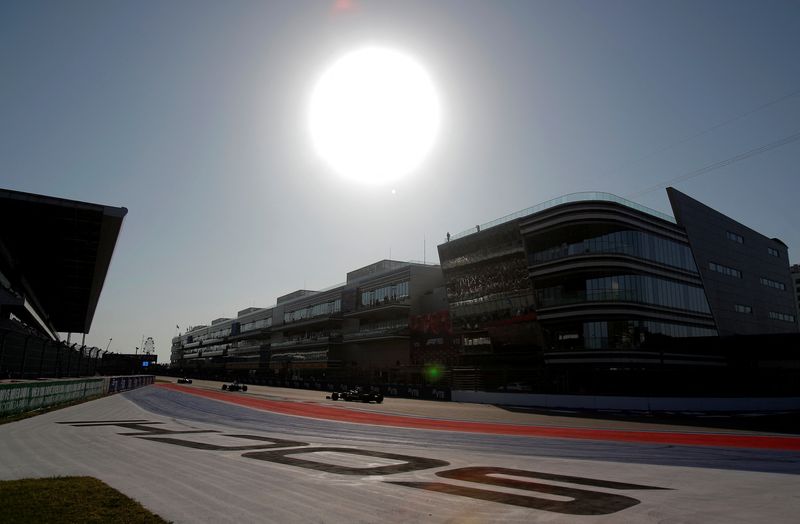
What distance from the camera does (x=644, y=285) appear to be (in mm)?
50562

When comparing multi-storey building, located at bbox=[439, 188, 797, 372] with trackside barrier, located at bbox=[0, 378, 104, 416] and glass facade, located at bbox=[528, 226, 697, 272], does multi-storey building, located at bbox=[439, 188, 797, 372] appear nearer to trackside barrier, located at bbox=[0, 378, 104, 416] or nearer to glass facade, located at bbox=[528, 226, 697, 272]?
glass facade, located at bbox=[528, 226, 697, 272]

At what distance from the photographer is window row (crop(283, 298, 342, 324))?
3629 inches

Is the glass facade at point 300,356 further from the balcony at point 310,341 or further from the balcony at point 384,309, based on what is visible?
the balcony at point 384,309

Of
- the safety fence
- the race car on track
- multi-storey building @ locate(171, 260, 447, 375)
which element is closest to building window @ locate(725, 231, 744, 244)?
multi-storey building @ locate(171, 260, 447, 375)

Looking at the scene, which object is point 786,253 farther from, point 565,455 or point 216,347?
point 216,347

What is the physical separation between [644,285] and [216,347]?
471 feet

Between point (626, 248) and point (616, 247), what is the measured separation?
117 cm

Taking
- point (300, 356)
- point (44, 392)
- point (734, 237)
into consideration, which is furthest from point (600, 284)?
point (300, 356)

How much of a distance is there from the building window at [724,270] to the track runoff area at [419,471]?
42313 mm

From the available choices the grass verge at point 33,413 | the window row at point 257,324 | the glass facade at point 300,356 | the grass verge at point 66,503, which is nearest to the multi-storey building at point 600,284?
the glass facade at point 300,356

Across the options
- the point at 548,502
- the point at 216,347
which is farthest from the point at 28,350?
the point at 216,347

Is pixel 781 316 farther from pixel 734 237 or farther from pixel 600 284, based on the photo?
pixel 600 284

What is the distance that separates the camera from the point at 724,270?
203 ft

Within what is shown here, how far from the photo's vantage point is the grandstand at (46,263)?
33.3m
